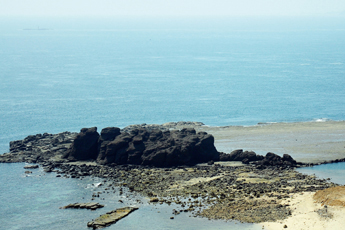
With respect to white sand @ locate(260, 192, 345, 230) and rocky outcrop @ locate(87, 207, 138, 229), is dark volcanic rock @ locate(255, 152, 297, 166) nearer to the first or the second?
white sand @ locate(260, 192, 345, 230)

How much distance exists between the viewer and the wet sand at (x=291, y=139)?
85.9m

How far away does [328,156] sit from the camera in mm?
83375

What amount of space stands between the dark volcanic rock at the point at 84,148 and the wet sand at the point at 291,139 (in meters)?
22.4

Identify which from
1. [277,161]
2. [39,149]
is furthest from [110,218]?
[39,149]

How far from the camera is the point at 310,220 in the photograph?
171 ft

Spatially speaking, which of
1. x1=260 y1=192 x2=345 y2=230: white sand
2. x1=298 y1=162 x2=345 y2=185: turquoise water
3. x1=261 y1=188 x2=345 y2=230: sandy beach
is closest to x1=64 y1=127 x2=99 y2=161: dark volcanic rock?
x1=298 y1=162 x2=345 y2=185: turquoise water

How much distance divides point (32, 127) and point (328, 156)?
65.6 m

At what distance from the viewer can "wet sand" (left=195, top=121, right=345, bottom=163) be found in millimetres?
85938

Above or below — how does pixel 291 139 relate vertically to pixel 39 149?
above

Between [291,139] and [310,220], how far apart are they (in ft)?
149

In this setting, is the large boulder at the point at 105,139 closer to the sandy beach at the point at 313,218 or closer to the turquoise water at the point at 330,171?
the turquoise water at the point at 330,171

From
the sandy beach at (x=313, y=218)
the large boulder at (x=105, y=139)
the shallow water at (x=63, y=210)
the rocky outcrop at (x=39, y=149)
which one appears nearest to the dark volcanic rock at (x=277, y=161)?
the sandy beach at (x=313, y=218)

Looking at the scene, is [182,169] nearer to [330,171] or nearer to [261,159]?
[261,159]

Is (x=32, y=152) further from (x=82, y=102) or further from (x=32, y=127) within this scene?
(x=82, y=102)
